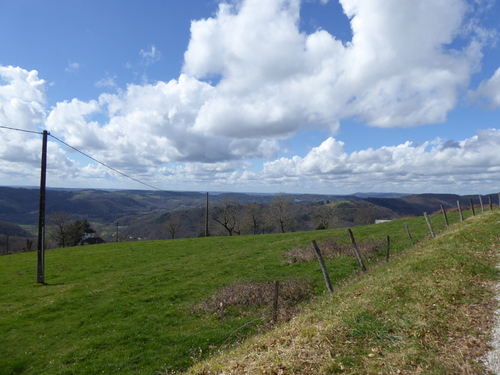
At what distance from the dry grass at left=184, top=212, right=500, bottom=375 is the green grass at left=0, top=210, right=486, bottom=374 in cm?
42

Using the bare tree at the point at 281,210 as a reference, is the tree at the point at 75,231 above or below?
below

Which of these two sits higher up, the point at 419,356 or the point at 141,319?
the point at 419,356

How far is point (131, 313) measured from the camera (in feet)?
49.2

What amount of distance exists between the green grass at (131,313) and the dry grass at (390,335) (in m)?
0.42

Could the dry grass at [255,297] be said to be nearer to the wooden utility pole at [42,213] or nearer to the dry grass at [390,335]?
the dry grass at [390,335]

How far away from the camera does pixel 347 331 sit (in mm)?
6988

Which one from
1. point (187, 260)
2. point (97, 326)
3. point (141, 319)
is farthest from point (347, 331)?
point (187, 260)

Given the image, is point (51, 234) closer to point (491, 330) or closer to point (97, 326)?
point (97, 326)

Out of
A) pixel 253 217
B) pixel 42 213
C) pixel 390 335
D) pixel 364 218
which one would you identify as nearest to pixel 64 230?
pixel 253 217

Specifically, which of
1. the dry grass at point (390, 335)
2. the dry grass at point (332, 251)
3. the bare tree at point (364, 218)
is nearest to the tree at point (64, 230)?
the dry grass at point (332, 251)

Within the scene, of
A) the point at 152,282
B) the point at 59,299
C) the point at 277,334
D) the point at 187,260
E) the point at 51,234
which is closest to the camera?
the point at 277,334

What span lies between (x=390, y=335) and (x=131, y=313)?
44.1 ft

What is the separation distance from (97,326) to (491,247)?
20.8 metres

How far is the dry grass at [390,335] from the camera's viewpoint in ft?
18.6
